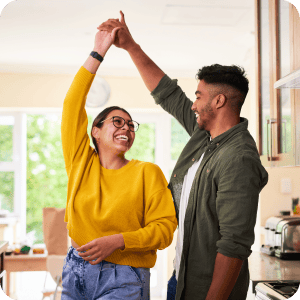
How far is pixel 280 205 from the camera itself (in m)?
3.45

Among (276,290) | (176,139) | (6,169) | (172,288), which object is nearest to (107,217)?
(172,288)

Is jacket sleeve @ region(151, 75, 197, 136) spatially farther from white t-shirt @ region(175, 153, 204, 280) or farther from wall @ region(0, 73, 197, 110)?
wall @ region(0, 73, 197, 110)

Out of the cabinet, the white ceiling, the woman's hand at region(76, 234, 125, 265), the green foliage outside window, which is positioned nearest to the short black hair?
the cabinet

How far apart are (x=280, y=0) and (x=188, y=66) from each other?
229 centimetres

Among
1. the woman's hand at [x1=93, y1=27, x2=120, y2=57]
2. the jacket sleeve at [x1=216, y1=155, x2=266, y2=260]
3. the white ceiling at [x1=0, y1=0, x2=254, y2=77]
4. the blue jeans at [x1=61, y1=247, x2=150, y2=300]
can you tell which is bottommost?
the blue jeans at [x1=61, y1=247, x2=150, y2=300]

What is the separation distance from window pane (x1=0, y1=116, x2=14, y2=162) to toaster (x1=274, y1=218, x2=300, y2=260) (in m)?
3.34

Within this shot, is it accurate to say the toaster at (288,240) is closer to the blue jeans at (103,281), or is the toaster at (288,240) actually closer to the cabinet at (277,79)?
the cabinet at (277,79)

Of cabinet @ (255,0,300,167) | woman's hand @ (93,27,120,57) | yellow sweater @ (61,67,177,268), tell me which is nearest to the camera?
yellow sweater @ (61,67,177,268)

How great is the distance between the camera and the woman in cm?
112

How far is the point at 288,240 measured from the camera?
215 cm

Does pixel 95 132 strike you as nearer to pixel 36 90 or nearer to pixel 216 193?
pixel 216 193

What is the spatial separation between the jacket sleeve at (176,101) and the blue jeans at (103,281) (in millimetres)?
668

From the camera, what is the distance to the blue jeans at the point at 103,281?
1124 millimetres

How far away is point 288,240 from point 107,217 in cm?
143
